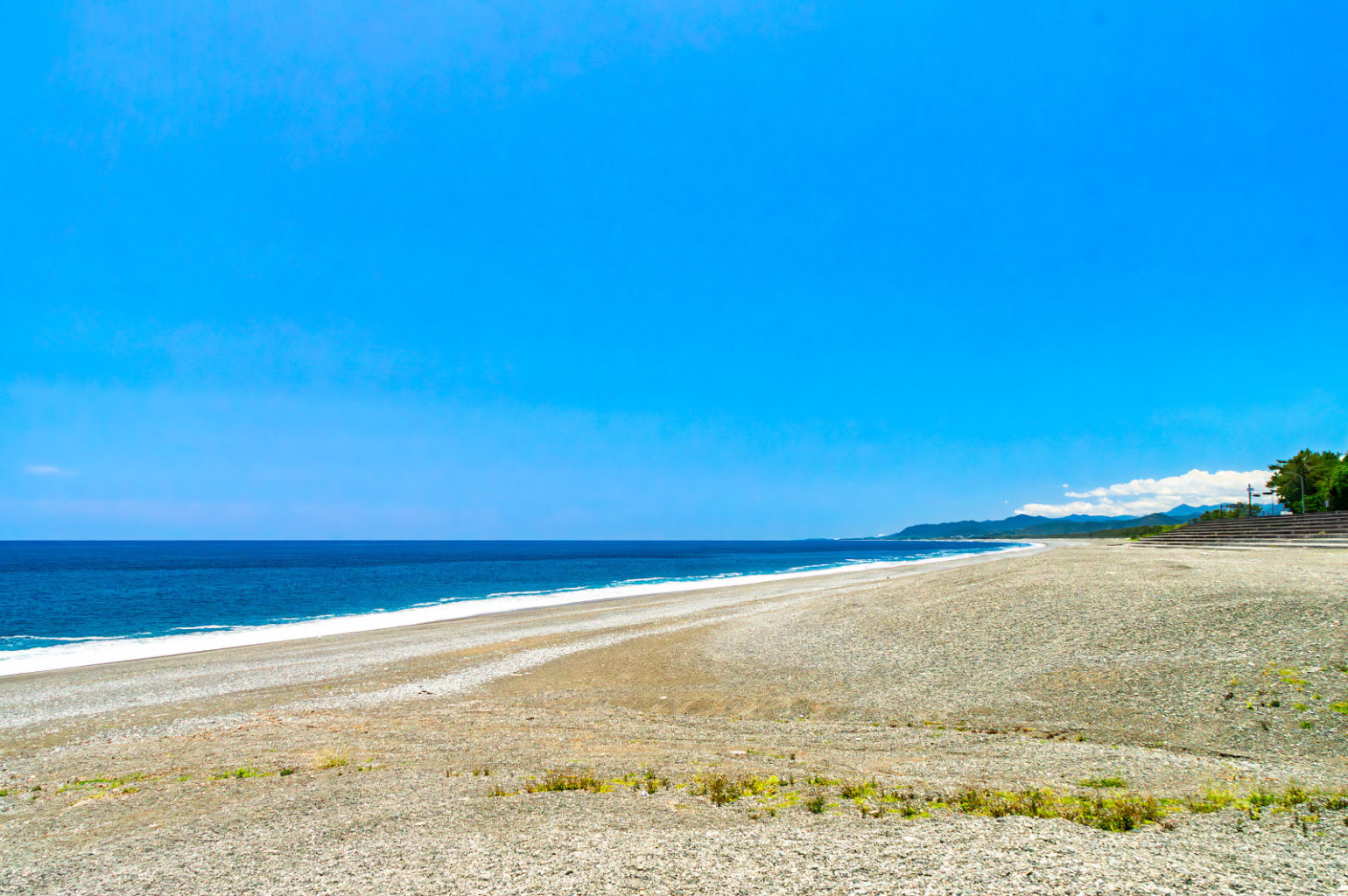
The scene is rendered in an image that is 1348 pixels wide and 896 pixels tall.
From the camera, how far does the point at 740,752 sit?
11.4 meters

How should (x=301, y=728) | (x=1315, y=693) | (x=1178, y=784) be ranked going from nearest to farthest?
(x=1178, y=784), (x=1315, y=693), (x=301, y=728)

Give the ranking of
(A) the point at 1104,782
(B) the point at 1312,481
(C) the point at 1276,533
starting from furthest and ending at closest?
(B) the point at 1312,481 → (C) the point at 1276,533 → (A) the point at 1104,782

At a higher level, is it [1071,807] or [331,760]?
[1071,807]

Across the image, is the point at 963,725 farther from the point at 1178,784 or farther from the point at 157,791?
the point at 157,791

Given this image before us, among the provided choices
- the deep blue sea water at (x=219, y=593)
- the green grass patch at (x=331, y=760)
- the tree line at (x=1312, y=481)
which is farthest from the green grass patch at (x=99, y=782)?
the tree line at (x=1312, y=481)

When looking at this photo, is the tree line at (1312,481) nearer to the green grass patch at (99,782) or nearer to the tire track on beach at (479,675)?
the tire track on beach at (479,675)

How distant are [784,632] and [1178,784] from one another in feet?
54.2

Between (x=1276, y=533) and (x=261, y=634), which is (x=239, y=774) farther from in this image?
(x=1276, y=533)

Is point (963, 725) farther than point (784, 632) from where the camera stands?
No

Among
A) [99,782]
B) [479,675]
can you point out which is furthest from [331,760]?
[479,675]

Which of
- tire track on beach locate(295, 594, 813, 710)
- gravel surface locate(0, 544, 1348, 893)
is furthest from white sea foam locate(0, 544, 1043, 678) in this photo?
tire track on beach locate(295, 594, 813, 710)

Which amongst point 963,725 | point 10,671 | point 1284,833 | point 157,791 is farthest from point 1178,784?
point 10,671

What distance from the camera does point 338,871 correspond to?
6875 millimetres

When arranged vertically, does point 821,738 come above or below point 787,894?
below
